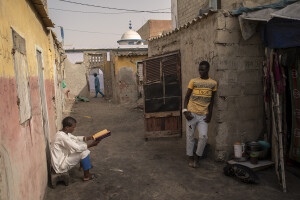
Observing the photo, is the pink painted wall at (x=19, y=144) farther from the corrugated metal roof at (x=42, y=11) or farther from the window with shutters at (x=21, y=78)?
the corrugated metal roof at (x=42, y=11)

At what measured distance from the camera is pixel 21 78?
109 inches

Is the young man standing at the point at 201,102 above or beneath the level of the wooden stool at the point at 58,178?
above

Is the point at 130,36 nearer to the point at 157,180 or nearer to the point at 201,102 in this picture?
the point at 201,102

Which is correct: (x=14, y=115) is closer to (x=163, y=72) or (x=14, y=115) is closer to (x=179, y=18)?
(x=163, y=72)

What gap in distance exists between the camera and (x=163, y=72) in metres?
6.20

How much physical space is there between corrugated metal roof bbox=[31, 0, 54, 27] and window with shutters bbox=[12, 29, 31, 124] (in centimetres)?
157

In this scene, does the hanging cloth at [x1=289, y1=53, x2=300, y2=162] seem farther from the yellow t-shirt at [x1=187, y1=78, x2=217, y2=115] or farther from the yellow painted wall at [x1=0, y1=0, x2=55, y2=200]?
the yellow painted wall at [x1=0, y1=0, x2=55, y2=200]

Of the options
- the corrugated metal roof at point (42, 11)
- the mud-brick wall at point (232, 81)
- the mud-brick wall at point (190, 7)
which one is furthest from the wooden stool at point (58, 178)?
the mud-brick wall at point (190, 7)

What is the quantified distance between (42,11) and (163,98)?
3270 millimetres

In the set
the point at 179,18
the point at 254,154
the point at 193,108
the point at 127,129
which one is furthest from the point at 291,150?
the point at 179,18

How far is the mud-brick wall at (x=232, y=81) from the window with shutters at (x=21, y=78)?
121 inches

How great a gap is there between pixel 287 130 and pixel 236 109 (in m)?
0.89

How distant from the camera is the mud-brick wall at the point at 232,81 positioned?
4.41 metres

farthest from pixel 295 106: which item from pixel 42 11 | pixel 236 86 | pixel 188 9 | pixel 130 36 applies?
pixel 130 36
